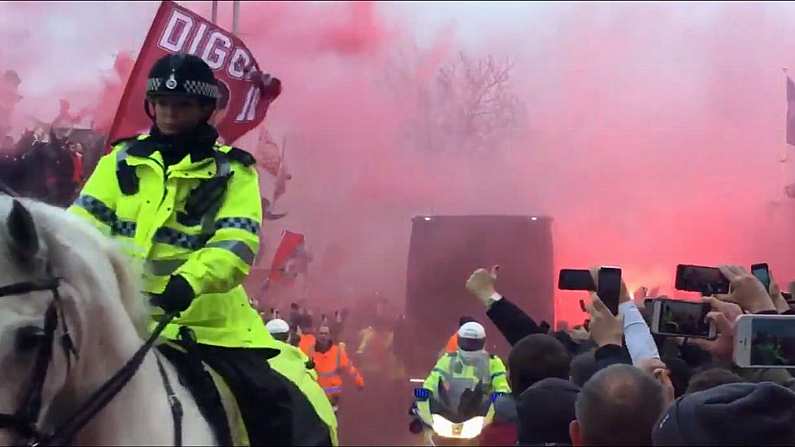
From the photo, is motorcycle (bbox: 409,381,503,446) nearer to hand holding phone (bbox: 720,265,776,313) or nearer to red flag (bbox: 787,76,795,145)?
red flag (bbox: 787,76,795,145)

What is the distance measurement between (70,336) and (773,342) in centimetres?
181

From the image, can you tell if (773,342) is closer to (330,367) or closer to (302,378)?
(302,378)

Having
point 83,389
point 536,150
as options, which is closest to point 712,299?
point 83,389

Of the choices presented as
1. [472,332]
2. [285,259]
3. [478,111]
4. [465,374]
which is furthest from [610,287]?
[478,111]

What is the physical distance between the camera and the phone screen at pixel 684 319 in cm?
320

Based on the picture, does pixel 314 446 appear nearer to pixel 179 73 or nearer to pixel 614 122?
pixel 179 73

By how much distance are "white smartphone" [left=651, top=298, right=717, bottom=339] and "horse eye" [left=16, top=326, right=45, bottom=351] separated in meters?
1.90

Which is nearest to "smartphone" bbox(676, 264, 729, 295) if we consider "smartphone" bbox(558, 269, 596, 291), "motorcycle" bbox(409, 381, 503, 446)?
"smartphone" bbox(558, 269, 596, 291)

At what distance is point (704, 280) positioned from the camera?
376 cm

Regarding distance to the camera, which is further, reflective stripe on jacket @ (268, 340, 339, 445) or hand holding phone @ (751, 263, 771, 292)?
hand holding phone @ (751, 263, 771, 292)

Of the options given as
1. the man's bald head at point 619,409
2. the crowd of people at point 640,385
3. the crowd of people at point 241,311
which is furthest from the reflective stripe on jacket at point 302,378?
the man's bald head at point 619,409

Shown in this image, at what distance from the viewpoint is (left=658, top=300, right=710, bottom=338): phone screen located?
320cm

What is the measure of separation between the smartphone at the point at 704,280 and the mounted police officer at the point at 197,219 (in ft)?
5.47

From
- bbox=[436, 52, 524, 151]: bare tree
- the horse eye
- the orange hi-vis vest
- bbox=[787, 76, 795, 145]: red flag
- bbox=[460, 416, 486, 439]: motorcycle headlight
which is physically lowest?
the orange hi-vis vest
